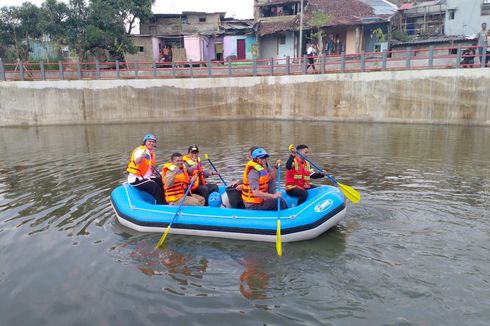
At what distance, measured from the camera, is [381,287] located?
504 centimetres

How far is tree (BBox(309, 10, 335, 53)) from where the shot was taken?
29.2m

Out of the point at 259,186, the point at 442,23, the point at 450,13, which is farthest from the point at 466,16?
the point at 259,186

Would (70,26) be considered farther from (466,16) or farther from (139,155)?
(466,16)

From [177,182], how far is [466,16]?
2929 centimetres

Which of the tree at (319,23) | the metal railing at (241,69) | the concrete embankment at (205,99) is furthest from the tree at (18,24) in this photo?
the tree at (319,23)

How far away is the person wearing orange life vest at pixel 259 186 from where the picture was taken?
639 cm

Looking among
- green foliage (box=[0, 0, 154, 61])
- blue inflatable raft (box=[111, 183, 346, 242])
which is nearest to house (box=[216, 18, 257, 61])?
green foliage (box=[0, 0, 154, 61])

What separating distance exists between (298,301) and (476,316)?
6.17ft

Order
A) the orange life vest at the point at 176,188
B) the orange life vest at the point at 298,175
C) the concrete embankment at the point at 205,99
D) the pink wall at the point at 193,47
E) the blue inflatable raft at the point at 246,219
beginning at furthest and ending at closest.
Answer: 1. the pink wall at the point at 193,47
2. the concrete embankment at the point at 205,99
3. the orange life vest at the point at 298,175
4. the orange life vest at the point at 176,188
5. the blue inflatable raft at the point at 246,219

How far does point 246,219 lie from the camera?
21.0ft

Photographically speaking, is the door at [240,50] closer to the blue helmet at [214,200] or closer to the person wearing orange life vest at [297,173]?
the person wearing orange life vest at [297,173]

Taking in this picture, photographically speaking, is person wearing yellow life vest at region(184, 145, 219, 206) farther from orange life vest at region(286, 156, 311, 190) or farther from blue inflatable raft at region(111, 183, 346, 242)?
orange life vest at region(286, 156, 311, 190)

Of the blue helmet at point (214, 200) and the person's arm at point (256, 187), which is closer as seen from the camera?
the person's arm at point (256, 187)

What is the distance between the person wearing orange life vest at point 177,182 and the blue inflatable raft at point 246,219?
261mm
